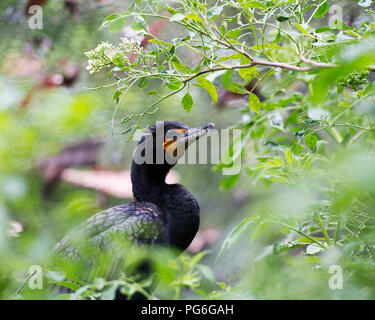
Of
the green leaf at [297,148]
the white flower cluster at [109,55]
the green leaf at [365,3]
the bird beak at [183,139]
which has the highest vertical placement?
the bird beak at [183,139]

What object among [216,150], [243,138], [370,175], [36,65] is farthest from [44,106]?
[36,65]

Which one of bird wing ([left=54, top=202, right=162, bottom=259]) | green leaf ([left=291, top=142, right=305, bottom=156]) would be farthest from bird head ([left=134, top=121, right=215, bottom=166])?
green leaf ([left=291, top=142, right=305, bottom=156])

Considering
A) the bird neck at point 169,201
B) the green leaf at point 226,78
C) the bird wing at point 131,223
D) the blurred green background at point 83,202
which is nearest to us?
the blurred green background at point 83,202

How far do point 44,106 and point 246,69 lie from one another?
0.41 m

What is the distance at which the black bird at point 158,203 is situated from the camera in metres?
1.01

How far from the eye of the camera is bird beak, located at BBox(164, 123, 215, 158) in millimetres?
1107

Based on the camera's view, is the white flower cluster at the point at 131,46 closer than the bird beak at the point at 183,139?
Yes

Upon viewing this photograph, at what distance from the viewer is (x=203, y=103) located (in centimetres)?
138

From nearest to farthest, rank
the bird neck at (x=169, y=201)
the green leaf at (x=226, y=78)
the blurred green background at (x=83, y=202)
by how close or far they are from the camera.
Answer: the blurred green background at (x=83, y=202)
the green leaf at (x=226, y=78)
the bird neck at (x=169, y=201)

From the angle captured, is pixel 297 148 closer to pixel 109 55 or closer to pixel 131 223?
pixel 109 55

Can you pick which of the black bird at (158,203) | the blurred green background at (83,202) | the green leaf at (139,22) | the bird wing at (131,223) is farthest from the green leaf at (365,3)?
the bird wing at (131,223)

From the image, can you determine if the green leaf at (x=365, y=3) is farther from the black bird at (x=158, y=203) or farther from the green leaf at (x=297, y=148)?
the black bird at (x=158, y=203)

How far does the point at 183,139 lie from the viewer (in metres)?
1.12

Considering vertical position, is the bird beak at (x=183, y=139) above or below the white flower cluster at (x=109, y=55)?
above
